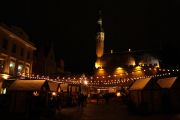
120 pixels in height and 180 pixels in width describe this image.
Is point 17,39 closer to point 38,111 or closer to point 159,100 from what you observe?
point 38,111

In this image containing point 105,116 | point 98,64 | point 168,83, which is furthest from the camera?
point 98,64

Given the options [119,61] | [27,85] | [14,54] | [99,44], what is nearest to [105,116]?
[27,85]

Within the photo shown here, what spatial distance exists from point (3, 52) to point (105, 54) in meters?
64.7

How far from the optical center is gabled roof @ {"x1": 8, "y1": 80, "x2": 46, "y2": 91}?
57.7ft

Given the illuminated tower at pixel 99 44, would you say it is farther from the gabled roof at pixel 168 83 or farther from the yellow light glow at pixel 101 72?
the gabled roof at pixel 168 83

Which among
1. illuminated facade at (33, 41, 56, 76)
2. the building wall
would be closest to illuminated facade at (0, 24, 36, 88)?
the building wall

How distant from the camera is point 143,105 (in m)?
19.3

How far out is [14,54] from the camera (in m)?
30.9

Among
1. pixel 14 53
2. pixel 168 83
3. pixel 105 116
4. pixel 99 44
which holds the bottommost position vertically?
pixel 105 116

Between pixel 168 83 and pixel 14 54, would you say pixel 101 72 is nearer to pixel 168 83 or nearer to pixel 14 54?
pixel 14 54

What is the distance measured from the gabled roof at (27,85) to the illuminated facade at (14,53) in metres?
10.5

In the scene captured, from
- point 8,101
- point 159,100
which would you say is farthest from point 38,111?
point 159,100

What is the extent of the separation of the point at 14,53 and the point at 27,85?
14.5 metres

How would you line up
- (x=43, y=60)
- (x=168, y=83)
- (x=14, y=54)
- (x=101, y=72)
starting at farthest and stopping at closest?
1. (x=101, y=72)
2. (x=43, y=60)
3. (x=14, y=54)
4. (x=168, y=83)
